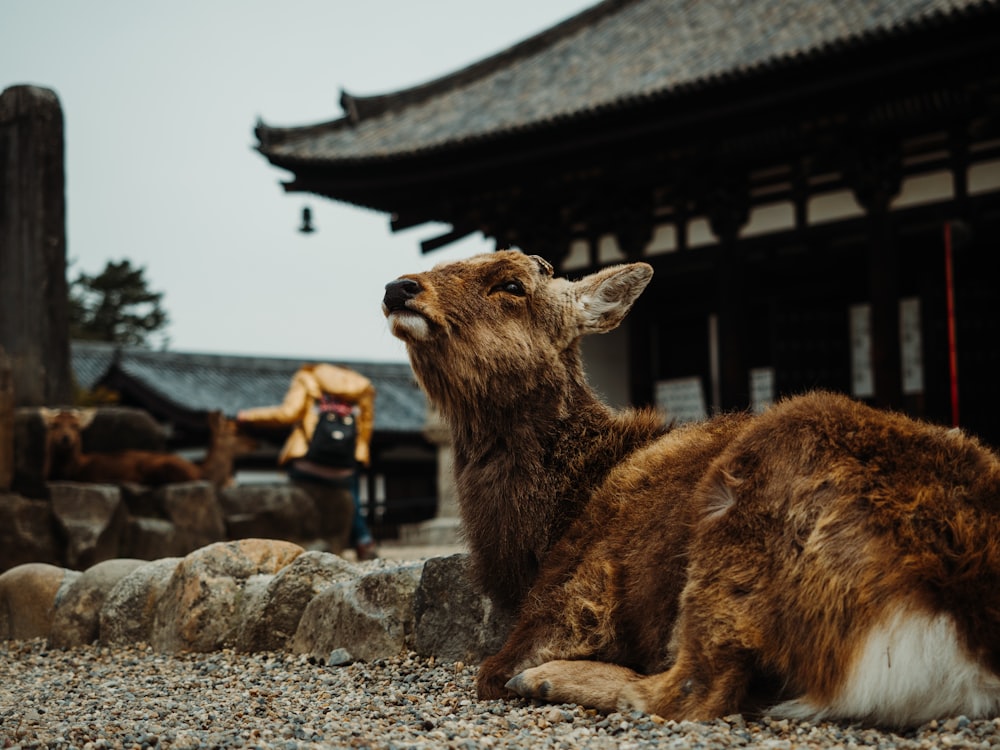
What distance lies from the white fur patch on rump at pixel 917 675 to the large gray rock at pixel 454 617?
178cm

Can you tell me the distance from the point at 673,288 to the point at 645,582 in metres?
11.4

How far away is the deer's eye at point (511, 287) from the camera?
3.86m

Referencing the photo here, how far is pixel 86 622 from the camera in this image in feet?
19.2

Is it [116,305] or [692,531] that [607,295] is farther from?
[116,305]

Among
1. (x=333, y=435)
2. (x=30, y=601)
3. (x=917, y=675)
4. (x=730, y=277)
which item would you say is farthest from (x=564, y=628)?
(x=730, y=277)

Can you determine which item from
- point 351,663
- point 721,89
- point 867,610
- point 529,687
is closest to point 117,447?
point 351,663

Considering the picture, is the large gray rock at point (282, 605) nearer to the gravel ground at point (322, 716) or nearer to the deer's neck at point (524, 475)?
the gravel ground at point (322, 716)

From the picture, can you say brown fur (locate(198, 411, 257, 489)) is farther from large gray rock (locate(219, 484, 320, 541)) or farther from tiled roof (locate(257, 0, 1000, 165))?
tiled roof (locate(257, 0, 1000, 165))

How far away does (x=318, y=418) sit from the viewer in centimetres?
1077

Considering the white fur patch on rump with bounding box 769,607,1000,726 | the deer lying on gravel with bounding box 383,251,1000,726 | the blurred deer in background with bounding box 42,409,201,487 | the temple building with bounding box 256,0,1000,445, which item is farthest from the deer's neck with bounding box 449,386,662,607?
the temple building with bounding box 256,0,1000,445

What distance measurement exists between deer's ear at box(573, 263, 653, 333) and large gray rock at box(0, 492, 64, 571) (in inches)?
238

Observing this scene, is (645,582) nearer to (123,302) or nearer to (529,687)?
(529,687)

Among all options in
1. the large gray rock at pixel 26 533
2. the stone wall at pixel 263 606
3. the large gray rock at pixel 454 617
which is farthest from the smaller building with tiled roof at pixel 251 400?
the large gray rock at pixel 454 617

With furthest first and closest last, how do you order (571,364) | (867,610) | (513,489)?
(571,364)
(513,489)
(867,610)
